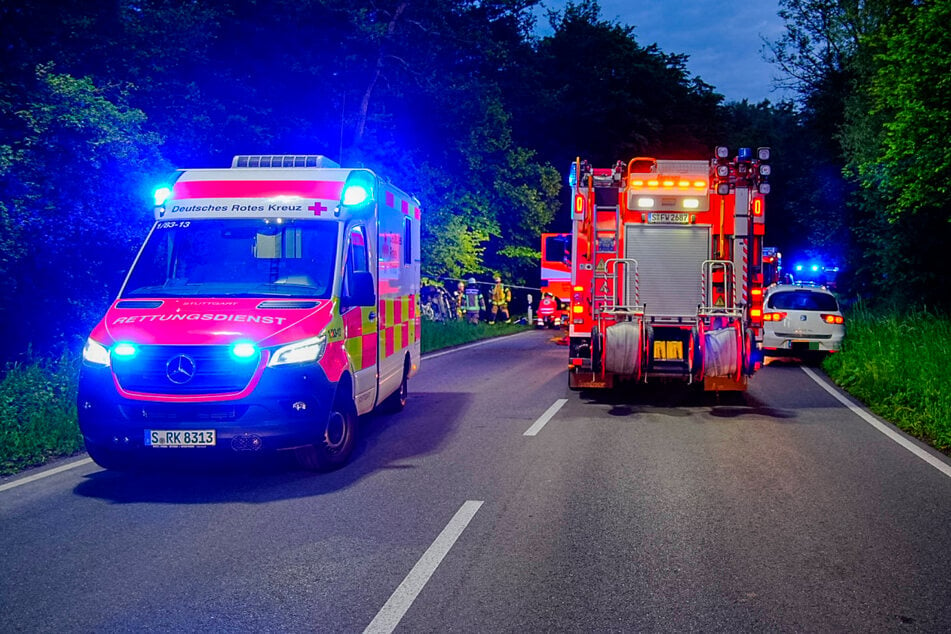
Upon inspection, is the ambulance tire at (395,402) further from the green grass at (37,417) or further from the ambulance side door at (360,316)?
the green grass at (37,417)

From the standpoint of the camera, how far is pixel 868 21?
30234mm

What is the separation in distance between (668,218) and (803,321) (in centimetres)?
682

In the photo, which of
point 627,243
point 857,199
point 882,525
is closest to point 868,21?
point 857,199

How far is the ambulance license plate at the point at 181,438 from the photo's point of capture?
7.36 m

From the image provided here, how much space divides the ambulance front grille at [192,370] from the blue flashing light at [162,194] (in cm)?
209

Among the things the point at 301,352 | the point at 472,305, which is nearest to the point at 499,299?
the point at 472,305

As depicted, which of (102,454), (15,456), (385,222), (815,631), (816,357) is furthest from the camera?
(816,357)

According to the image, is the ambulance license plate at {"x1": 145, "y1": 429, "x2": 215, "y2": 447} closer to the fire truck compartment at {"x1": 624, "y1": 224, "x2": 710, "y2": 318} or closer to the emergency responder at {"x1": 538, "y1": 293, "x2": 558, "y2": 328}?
the fire truck compartment at {"x1": 624, "y1": 224, "x2": 710, "y2": 318}

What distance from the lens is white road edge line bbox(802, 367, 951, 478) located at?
29.0ft

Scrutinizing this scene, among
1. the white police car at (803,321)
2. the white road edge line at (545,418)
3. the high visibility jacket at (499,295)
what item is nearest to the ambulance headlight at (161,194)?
the white road edge line at (545,418)

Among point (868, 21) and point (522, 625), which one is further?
point (868, 21)

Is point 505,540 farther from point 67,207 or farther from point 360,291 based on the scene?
point 67,207

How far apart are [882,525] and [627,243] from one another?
7.51 meters

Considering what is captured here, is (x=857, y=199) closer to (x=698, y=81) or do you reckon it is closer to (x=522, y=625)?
(x=698, y=81)
